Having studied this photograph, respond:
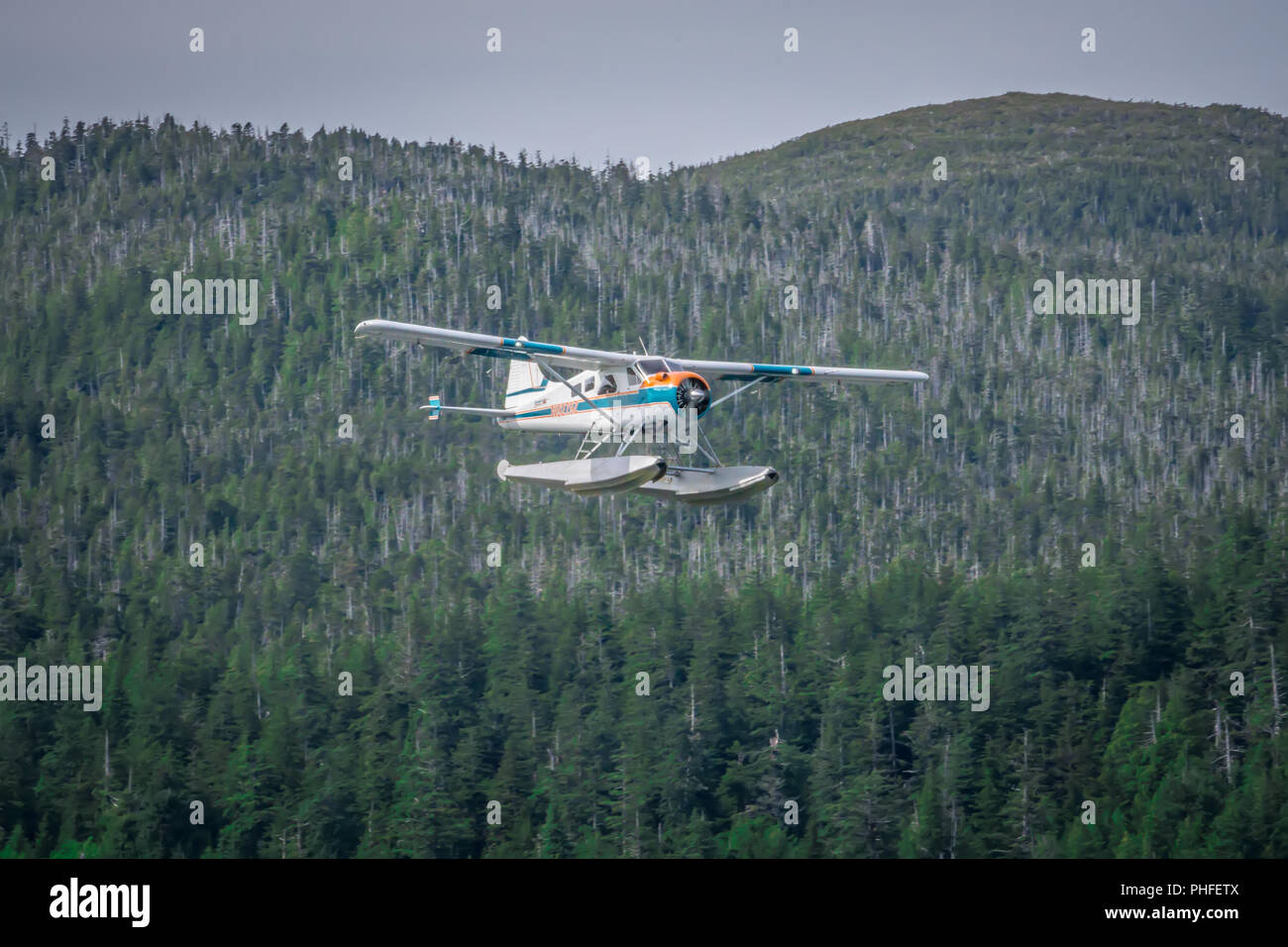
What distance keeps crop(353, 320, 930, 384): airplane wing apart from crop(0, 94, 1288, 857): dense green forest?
4739 centimetres

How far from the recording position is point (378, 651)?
380ft

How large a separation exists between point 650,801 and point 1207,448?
8042 centimetres

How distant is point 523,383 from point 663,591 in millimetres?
70479

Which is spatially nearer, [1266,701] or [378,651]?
[1266,701]

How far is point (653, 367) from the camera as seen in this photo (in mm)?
38156

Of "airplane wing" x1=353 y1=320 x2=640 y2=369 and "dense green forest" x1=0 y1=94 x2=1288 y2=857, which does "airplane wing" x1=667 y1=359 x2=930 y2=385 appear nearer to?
"airplane wing" x1=353 y1=320 x2=640 y2=369

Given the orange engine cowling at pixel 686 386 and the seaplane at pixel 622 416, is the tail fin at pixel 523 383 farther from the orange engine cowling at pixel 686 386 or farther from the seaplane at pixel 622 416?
the orange engine cowling at pixel 686 386

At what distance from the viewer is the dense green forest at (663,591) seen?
9194 centimetres

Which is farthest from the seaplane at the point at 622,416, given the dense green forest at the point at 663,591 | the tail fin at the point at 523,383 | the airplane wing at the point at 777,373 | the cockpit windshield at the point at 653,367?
the dense green forest at the point at 663,591

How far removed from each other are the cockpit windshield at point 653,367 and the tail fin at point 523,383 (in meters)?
5.45

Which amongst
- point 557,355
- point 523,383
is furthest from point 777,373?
point 523,383
